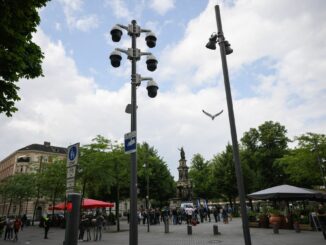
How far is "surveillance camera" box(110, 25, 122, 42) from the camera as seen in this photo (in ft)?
27.6

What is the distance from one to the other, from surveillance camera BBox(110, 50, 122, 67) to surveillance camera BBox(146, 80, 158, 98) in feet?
3.41

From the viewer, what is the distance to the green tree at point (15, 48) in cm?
804

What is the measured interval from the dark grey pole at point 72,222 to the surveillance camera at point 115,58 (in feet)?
13.5

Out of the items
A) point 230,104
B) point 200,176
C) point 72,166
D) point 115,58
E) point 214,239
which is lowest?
point 214,239

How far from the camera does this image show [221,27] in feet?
26.2

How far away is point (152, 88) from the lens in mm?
8328

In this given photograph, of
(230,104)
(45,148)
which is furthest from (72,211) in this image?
(45,148)

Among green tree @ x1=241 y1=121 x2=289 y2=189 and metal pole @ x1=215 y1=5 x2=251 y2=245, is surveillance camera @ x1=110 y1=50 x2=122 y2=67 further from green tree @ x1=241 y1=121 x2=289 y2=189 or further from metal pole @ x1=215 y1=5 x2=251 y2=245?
green tree @ x1=241 y1=121 x2=289 y2=189

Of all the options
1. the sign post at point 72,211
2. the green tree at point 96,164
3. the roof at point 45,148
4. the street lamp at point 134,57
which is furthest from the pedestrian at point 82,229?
the roof at point 45,148

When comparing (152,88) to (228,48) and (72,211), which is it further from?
(72,211)

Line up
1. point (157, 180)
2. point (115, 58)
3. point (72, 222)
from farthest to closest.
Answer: point (157, 180)
point (115, 58)
point (72, 222)

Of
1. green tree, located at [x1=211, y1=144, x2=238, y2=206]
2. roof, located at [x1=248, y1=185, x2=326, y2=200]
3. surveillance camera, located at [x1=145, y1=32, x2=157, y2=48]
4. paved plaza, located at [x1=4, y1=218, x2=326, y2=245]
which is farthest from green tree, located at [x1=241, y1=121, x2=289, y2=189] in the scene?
surveillance camera, located at [x1=145, y1=32, x2=157, y2=48]

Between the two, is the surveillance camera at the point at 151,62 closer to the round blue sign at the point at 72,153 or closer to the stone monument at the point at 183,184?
the round blue sign at the point at 72,153

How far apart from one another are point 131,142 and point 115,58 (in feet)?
7.98
